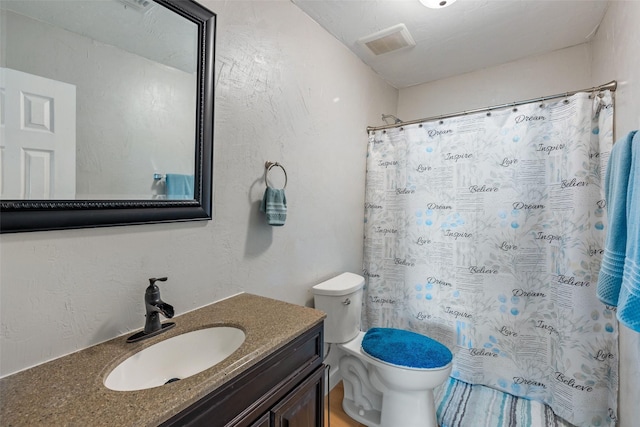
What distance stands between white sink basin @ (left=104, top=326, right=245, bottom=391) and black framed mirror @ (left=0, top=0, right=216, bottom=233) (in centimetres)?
42

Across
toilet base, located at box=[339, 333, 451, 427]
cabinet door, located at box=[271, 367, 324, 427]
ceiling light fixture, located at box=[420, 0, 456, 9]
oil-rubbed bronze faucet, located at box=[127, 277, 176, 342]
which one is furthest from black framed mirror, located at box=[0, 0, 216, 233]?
toilet base, located at box=[339, 333, 451, 427]

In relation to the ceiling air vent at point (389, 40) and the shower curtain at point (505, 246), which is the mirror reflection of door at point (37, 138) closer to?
the ceiling air vent at point (389, 40)

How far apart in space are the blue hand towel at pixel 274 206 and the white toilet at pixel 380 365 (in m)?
0.55

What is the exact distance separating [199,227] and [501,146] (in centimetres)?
181

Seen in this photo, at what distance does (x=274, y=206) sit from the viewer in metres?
1.28

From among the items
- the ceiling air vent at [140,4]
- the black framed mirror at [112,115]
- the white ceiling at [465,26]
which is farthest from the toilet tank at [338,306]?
the white ceiling at [465,26]

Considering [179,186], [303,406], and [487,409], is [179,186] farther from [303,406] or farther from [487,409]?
[487,409]

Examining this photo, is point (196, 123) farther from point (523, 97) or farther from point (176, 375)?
point (523, 97)

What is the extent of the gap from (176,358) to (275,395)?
356mm

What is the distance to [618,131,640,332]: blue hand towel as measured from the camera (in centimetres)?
73

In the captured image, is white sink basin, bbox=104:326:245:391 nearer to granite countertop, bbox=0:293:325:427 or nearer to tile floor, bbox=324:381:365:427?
granite countertop, bbox=0:293:325:427

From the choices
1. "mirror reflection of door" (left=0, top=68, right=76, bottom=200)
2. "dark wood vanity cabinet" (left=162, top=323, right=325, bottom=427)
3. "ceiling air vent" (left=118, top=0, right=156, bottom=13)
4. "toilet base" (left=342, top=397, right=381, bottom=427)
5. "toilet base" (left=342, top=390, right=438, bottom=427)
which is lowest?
"toilet base" (left=342, top=397, right=381, bottom=427)

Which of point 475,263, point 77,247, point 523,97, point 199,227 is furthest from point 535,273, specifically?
point 77,247

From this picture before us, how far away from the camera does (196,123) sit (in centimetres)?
104
